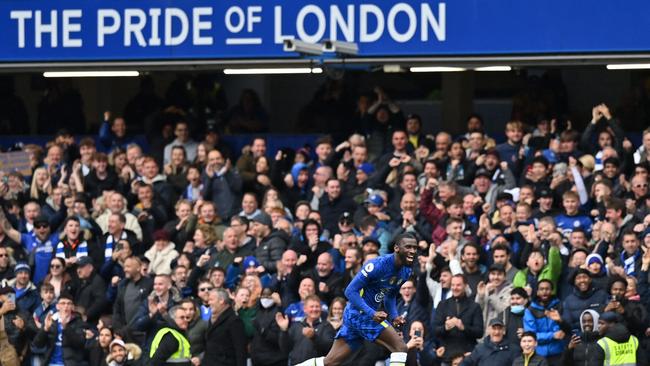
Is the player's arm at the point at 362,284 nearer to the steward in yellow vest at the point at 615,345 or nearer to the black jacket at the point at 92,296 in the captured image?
the steward in yellow vest at the point at 615,345

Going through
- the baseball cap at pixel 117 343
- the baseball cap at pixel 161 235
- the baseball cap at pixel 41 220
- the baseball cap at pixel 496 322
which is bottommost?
the baseball cap at pixel 117 343

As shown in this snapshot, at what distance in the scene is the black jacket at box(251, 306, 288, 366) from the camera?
23188mm

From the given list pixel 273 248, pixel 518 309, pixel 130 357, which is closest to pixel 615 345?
pixel 518 309

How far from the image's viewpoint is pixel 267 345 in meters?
23.3

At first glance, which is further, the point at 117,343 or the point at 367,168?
the point at 367,168

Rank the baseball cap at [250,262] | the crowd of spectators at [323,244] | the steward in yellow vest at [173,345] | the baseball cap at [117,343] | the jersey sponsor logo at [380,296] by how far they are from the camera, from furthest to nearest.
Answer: the baseball cap at [250,262]
the baseball cap at [117,343]
the steward in yellow vest at [173,345]
the crowd of spectators at [323,244]
the jersey sponsor logo at [380,296]

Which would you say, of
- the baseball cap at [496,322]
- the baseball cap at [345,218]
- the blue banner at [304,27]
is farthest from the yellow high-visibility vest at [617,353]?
the blue banner at [304,27]

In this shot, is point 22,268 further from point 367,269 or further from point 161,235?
point 367,269

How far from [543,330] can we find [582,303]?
555 millimetres

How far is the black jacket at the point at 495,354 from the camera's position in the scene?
22109mm

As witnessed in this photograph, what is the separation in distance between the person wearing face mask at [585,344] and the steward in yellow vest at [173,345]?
181 inches

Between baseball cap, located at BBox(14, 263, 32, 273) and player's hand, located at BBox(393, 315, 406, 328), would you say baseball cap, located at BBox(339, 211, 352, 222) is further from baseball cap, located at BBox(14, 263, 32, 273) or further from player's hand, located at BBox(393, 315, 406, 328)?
player's hand, located at BBox(393, 315, 406, 328)

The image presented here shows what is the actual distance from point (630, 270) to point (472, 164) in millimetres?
3242

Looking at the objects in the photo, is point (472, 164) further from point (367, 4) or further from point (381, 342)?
point (381, 342)
